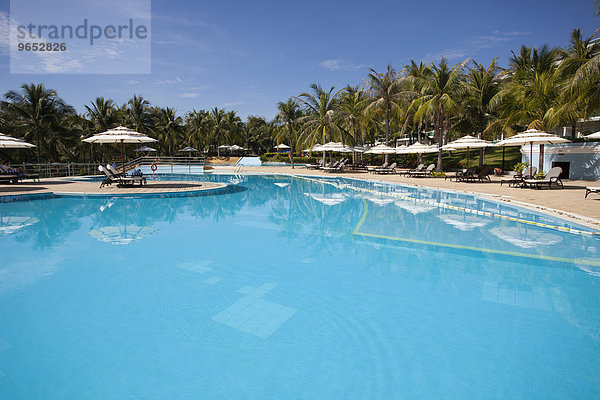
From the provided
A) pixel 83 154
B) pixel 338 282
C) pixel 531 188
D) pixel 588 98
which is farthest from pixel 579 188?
pixel 83 154

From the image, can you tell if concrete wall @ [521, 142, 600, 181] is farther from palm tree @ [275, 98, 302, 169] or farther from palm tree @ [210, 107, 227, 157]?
palm tree @ [210, 107, 227, 157]

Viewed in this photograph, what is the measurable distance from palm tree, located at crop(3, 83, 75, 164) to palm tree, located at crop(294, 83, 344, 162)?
21284mm

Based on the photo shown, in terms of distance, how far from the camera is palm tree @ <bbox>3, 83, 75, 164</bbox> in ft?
88.7

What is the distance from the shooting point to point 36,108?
27609mm

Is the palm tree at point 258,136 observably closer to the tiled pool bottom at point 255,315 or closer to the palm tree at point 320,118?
the palm tree at point 320,118

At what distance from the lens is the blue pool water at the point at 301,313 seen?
3.04 metres

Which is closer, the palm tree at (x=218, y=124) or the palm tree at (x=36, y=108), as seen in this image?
the palm tree at (x=36, y=108)

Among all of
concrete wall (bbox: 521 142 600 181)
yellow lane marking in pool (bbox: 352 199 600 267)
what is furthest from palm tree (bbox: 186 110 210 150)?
yellow lane marking in pool (bbox: 352 199 600 267)

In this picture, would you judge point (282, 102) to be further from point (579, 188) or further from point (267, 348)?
point (267, 348)

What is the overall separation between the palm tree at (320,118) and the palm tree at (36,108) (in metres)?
21.3

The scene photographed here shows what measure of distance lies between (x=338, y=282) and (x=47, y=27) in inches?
731

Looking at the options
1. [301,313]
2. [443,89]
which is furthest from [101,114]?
[301,313]

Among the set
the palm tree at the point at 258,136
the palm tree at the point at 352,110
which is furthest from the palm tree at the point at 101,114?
the palm tree at the point at 258,136

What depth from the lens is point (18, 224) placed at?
973cm
